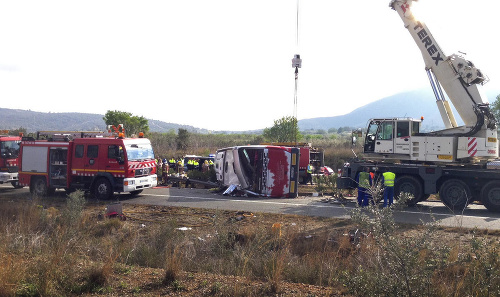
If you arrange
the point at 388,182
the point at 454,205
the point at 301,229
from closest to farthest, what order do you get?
the point at 301,229
the point at 388,182
the point at 454,205

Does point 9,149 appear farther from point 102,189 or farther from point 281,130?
point 281,130

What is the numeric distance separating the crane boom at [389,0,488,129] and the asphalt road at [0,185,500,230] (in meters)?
3.26

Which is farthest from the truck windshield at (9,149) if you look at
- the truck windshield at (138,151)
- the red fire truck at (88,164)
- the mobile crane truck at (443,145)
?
the mobile crane truck at (443,145)

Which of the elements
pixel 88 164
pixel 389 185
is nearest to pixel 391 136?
pixel 389 185

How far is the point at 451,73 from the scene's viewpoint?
14930mm

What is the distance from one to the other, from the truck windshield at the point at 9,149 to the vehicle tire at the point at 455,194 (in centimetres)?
1947

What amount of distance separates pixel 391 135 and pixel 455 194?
3.10m

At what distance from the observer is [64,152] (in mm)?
16859

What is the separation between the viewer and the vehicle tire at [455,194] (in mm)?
13867

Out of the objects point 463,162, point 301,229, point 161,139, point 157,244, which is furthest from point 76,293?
point 161,139

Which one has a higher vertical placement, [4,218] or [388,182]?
[388,182]

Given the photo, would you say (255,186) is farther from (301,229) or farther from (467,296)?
(467,296)

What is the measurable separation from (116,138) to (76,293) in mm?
11098

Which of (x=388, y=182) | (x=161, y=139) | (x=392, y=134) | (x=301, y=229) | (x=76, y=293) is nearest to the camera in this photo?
(x=76, y=293)
